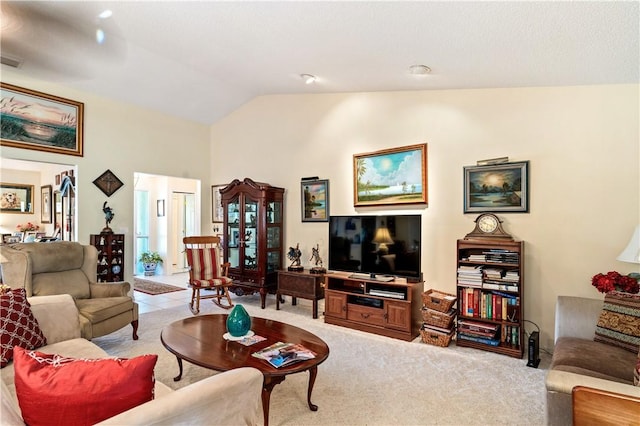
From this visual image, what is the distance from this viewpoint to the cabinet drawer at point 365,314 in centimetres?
381

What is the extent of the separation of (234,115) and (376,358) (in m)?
4.74

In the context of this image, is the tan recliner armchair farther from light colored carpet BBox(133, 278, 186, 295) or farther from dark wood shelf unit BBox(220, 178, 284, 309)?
light colored carpet BBox(133, 278, 186, 295)

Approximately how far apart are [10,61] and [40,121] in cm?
75

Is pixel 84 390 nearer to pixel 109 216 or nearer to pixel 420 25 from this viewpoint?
pixel 420 25

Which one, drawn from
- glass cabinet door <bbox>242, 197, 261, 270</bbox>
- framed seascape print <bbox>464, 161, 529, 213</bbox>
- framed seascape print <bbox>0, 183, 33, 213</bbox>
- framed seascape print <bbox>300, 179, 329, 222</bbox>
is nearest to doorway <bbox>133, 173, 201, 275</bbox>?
framed seascape print <bbox>0, 183, 33, 213</bbox>

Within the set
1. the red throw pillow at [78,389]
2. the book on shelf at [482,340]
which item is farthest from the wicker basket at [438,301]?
the red throw pillow at [78,389]

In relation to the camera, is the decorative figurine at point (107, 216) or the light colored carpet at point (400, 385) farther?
Result: the decorative figurine at point (107, 216)

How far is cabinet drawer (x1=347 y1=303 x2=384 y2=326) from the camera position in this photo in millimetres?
3812

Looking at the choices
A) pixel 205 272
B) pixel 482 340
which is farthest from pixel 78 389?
pixel 205 272

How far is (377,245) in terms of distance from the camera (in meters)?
4.03

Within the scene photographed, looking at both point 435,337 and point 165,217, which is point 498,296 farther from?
point 165,217

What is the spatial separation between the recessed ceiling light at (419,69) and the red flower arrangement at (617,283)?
230cm

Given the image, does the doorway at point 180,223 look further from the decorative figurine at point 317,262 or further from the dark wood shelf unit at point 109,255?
the decorative figurine at point 317,262

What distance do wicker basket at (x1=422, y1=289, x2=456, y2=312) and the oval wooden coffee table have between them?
1622mm
